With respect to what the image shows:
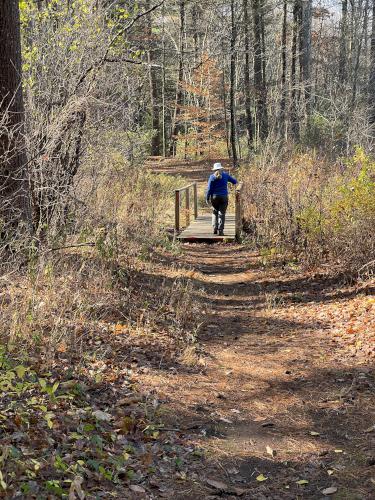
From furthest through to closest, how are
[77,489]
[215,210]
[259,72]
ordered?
[259,72], [215,210], [77,489]

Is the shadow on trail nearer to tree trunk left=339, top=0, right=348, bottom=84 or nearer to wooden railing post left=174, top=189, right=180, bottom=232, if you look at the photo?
wooden railing post left=174, top=189, right=180, bottom=232

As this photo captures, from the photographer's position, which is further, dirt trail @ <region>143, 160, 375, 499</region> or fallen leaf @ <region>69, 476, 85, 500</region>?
dirt trail @ <region>143, 160, 375, 499</region>

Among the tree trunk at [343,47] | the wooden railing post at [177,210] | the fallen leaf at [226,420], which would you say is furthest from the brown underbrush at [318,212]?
the tree trunk at [343,47]

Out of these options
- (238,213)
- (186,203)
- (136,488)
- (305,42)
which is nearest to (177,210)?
(238,213)

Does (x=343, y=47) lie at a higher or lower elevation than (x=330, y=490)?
higher

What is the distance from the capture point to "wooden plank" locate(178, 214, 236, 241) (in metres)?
13.4

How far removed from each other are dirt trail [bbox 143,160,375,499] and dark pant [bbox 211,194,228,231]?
4352 millimetres

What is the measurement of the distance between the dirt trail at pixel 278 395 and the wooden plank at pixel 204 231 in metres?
4.31

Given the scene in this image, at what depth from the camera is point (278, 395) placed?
5465mm

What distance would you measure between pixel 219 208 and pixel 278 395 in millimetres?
8177

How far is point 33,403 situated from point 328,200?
7005 mm

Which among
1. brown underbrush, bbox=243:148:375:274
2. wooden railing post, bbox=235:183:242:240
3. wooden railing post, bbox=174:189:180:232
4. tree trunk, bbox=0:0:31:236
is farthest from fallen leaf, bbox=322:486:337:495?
wooden railing post, bbox=174:189:180:232

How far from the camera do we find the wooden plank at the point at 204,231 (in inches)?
526

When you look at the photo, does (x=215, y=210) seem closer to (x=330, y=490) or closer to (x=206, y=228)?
(x=206, y=228)
